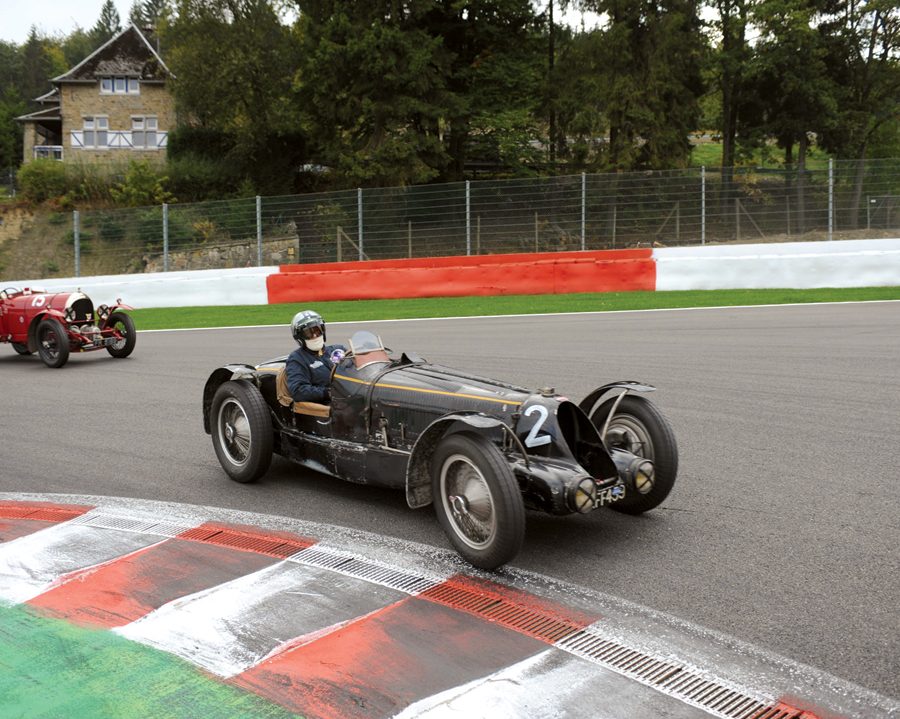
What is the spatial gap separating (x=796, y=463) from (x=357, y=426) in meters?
2.98

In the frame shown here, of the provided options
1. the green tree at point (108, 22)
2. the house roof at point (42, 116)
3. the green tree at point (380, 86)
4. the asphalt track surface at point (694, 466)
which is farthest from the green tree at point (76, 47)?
the asphalt track surface at point (694, 466)

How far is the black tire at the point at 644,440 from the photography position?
513 cm

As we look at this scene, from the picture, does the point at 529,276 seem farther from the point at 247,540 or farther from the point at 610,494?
the point at 610,494

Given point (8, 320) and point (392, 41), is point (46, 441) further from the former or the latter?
point (392, 41)

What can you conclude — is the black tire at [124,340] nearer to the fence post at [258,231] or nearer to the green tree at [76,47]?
the fence post at [258,231]

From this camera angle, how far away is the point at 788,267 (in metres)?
17.6

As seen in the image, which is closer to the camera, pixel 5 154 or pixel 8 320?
pixel 8 320

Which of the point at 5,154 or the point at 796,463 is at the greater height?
the point at 5,154

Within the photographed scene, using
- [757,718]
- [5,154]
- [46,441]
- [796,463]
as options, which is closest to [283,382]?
[46,441]

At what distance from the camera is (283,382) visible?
20.9 ft

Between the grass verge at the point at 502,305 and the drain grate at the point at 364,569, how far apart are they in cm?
1121

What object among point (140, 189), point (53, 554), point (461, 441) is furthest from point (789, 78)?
point (53, 554)

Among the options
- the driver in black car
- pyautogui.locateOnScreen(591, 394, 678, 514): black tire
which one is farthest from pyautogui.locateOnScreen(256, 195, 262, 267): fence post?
pyautogui.locateOnScreen(591, 394, 678, 514): black tire

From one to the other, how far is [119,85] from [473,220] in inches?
1504
